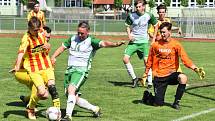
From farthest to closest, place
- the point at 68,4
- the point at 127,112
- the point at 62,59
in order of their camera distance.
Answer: the point at 68,4, the point at 62,59, the point at 127,112

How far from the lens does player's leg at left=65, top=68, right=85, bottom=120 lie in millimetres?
8828

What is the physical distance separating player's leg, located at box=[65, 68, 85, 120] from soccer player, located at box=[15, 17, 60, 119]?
0.21 metres

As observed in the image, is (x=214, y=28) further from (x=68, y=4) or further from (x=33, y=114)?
(x=68, y=4)

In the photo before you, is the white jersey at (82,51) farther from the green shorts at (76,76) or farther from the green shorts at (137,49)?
the green shorts at (137,49)

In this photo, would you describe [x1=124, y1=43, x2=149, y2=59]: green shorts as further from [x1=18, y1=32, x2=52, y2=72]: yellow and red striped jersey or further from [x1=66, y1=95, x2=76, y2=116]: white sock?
→ [x1=66, y1=95, x2=76, y2=116]: white sock

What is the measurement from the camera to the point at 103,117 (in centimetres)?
929

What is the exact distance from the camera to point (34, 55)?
9062mm

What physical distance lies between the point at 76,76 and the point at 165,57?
2244mm

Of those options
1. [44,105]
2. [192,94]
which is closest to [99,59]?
→ [192,94]

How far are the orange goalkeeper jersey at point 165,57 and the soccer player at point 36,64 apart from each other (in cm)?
241

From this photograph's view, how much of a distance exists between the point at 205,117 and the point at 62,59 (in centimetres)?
1204

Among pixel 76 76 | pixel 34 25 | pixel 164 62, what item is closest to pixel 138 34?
pixel 164 62

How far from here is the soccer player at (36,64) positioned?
8.77 metres

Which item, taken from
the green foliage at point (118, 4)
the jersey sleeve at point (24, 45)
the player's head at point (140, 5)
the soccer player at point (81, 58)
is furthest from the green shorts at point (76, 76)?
the green foliage at point (118, 4)
